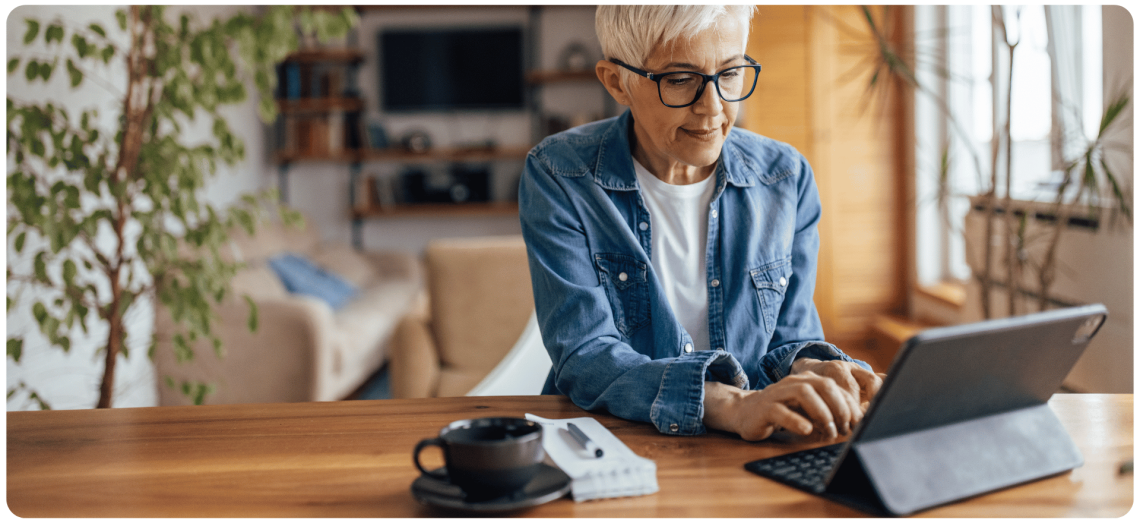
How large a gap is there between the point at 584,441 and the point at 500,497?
0.13m

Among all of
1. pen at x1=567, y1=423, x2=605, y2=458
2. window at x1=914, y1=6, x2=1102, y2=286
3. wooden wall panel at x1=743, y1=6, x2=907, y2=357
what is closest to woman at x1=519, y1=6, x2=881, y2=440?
pen at x1=567, y1=423, x2=605, y2=458

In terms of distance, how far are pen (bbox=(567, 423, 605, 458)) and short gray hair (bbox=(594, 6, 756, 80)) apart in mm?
491

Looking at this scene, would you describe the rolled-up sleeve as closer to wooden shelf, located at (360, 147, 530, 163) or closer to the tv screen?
wooden shelf, located at (360, 147, 530, 163)

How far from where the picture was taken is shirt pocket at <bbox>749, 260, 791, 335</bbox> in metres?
1.15

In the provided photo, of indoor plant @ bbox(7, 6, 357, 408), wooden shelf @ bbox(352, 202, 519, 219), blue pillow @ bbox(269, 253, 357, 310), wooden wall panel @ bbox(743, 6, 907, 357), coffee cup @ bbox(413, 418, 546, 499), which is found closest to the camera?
coffee cup @ bbox(413, 418, 546, 499)

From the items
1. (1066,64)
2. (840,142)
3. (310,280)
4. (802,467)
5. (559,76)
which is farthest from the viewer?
(559,76)

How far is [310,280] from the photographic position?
13.7 feet

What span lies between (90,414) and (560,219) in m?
0.61

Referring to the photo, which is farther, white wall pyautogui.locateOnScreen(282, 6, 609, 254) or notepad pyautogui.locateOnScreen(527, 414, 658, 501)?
white wall pyautogui.locateOnScreen(282, 6, 609, 254)

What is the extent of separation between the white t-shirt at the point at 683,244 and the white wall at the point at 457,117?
187 inches

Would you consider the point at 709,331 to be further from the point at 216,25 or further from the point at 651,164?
the point at 216,25

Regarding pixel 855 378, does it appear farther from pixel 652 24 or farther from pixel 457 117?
pixel 457 117

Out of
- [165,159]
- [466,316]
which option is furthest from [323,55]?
[165,159]

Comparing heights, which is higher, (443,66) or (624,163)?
(443,66)
